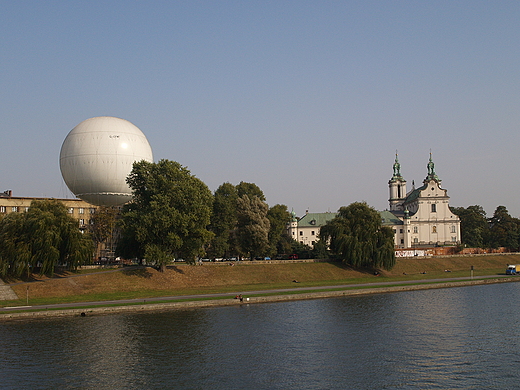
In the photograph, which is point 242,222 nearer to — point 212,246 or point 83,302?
point 212,246

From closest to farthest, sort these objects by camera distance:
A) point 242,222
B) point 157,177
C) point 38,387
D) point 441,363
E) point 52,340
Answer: point 38,387 < point 441,363 < point 52,340 < point 157,177 < point 242,222

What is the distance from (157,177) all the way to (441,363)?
4898 cm

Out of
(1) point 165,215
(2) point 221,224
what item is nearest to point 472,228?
(2) point 221,224

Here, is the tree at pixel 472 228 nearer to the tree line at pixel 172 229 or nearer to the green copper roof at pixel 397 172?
the green copper roof at pixel 397 172

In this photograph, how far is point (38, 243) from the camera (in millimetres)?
58719

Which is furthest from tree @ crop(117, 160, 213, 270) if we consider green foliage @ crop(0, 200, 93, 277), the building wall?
the building wall

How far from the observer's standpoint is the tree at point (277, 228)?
327 ft

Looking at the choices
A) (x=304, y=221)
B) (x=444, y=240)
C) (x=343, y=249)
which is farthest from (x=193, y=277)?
(x=444, y=240)

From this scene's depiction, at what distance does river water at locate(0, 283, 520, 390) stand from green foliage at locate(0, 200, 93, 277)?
16.9 m

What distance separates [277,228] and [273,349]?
229 ft

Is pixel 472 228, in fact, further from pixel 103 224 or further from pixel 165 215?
pixel 165 215

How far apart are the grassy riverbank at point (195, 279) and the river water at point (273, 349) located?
1315 cm

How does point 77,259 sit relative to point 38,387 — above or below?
above

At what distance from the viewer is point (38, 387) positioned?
1000 inches
